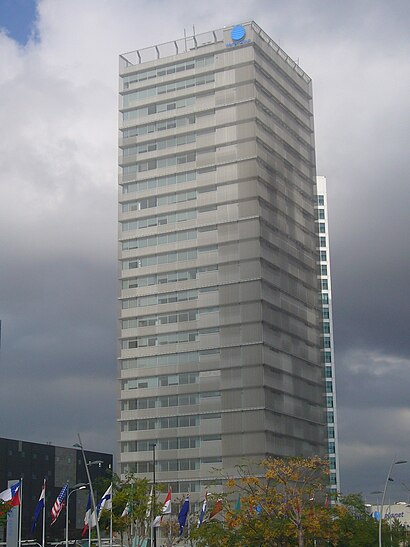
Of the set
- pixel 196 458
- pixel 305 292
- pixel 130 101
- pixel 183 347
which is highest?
pixel 130 101

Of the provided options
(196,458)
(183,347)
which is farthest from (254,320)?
(196,458)

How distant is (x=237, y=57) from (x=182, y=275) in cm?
3621

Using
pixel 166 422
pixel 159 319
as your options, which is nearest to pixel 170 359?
pixel 159 319

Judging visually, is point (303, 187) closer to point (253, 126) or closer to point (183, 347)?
point (253, 126)

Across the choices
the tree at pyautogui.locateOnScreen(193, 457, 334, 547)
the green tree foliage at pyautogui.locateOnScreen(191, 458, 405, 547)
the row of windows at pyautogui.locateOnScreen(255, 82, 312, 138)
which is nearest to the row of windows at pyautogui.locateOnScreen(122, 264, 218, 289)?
the row of windows at pyautogui.locateOnScreen(255, 82, 312, 138)

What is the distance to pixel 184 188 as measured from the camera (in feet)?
506

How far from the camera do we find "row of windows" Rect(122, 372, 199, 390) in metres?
148

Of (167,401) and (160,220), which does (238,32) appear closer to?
(160,220)

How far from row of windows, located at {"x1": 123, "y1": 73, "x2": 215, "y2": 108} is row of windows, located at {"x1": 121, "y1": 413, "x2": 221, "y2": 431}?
175 feet

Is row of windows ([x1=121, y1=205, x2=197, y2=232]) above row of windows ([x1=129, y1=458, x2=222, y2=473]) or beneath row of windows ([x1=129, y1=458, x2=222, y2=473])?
above

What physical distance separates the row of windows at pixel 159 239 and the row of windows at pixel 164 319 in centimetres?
1185

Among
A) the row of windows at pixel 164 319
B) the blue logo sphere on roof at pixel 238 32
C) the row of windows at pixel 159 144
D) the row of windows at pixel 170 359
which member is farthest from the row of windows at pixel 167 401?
the blue logo sphere on roof at pixel 238 32

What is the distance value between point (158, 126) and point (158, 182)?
963 cm

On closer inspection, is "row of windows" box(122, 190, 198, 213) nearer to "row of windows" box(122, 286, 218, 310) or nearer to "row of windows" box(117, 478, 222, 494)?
"row of windows" box(122, 286, 218, 310)
